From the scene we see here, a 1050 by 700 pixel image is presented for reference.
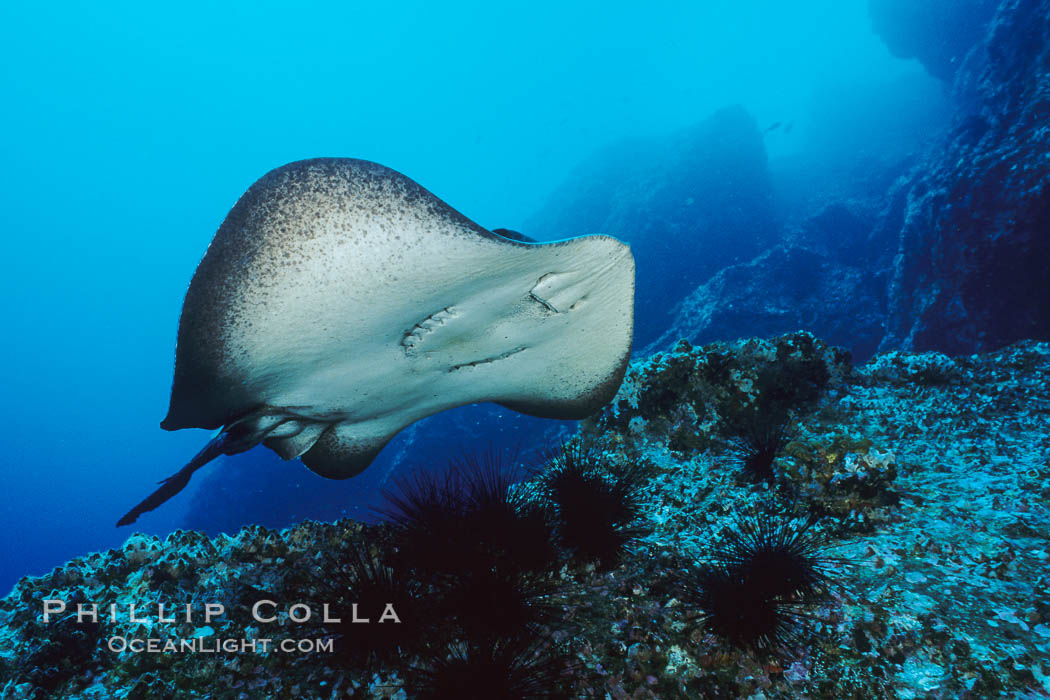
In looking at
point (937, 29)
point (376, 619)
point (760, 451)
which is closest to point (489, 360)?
point (376, 619)

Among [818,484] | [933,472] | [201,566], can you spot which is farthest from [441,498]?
[933,472]

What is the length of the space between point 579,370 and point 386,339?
1435 millimetres

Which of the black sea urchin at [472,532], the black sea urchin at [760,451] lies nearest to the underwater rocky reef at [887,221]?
the black sea urchin at [760,451]

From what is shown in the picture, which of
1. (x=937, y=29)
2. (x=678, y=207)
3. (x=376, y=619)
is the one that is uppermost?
(x=937, y=29)

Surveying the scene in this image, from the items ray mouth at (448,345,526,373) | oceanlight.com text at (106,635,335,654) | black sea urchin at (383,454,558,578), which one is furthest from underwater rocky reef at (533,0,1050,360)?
oceanlight.com text at (106,635,335,654)

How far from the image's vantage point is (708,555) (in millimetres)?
2314

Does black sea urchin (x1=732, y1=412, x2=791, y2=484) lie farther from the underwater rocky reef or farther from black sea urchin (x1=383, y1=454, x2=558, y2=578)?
the underwater rocky reef

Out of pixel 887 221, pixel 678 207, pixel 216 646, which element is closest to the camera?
pixel 216 646

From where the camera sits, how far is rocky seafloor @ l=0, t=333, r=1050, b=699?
1.72 m

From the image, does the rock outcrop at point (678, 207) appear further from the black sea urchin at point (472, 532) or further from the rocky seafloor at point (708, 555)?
the black sea urchin at point (472, 532)

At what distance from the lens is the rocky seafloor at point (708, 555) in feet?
5.63

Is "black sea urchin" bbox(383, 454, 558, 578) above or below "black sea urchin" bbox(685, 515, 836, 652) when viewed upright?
above

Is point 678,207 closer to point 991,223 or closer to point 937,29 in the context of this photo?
point 991,223

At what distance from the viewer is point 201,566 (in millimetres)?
2596
